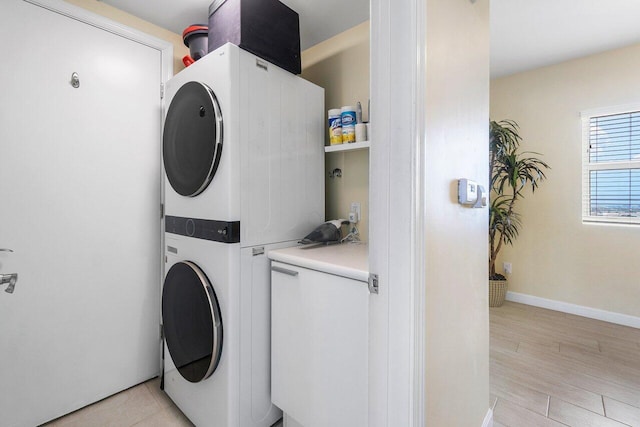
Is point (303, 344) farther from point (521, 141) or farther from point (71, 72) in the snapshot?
point (521, 141)

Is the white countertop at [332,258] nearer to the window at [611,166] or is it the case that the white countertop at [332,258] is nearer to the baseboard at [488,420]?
the baseboard at [488,420]

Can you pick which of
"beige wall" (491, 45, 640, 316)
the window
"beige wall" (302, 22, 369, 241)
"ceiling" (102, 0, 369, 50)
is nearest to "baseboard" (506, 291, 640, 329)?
"beige wall" (491, 45, 640, 316)

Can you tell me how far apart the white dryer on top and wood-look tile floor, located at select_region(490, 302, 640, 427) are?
5.47 feet

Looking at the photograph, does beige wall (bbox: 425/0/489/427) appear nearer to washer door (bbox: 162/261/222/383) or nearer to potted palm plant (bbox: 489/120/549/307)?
washer door (bbox: 162/261/222/383)

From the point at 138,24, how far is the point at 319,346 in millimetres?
2265

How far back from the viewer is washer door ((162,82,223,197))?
4.43ft

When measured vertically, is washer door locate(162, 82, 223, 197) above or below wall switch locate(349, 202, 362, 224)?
above

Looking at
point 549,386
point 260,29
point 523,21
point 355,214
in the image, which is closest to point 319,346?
point 355,214

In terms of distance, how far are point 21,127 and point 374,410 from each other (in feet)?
6.78

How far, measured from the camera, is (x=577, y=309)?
10.0 ft

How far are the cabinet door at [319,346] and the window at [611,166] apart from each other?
325 centimetres

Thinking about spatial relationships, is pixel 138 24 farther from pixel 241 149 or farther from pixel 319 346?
pixel 319 346

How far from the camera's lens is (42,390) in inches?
61.8

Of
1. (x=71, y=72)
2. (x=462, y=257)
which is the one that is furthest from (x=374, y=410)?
(x=71, y=72)
